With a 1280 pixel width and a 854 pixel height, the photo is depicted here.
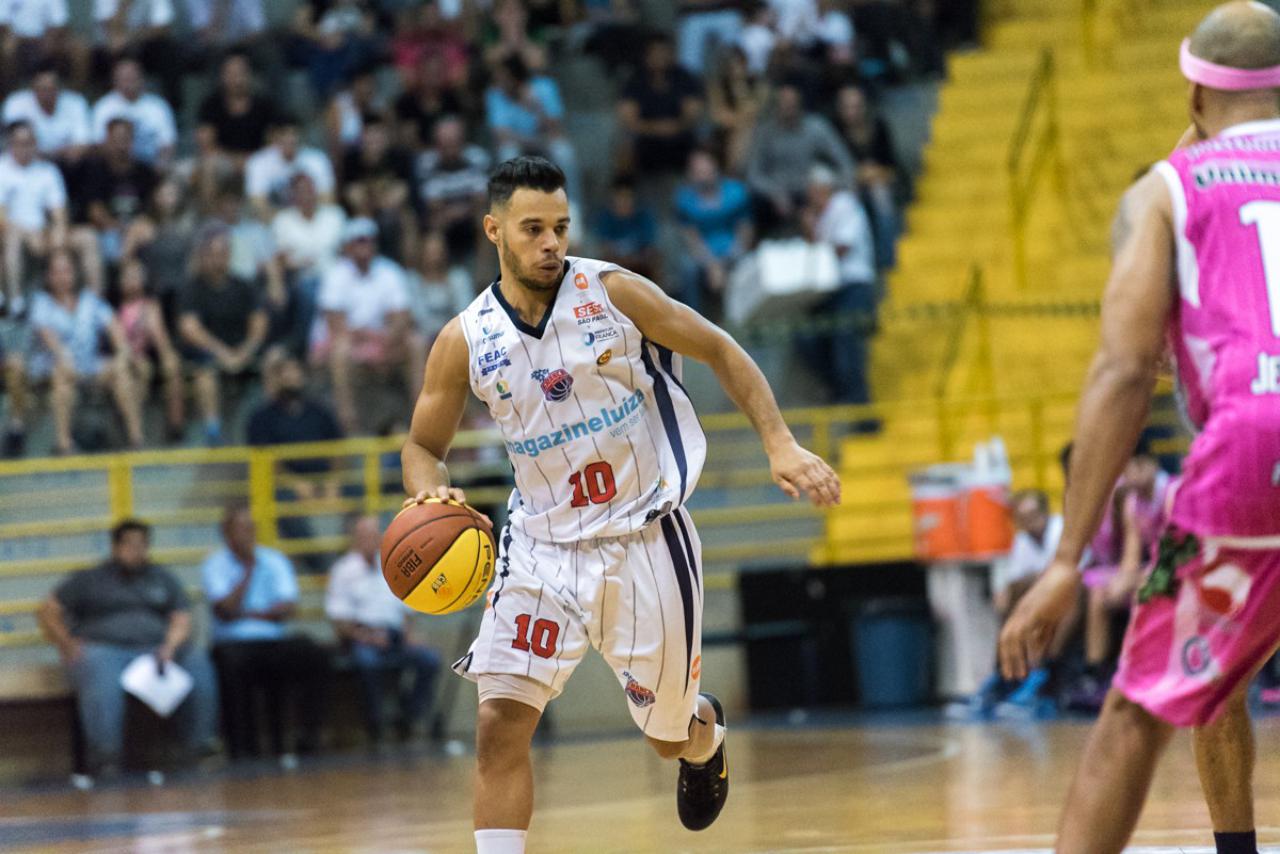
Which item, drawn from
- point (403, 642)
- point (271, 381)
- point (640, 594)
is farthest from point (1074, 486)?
point (271, 381)

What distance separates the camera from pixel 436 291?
16859mm

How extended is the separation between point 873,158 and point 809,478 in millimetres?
Answer: 12134

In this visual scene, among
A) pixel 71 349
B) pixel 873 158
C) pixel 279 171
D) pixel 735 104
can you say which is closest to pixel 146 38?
pixel 279 171

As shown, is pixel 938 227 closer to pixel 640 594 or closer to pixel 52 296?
pixel 52 296

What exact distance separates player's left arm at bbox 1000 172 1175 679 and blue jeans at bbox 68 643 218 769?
11.0m

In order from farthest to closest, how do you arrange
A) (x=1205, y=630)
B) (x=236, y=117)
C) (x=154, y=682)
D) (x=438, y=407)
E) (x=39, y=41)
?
(x=39, y=41)
(x=236, y=117)
(x=154, y=682)
(x=438, y=407)
(x=1205, y=630)

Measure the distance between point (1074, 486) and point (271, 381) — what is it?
1265 centimetres

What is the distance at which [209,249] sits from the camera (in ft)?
54.3

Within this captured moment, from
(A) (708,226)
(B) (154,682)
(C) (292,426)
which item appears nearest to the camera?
(B) (154,682)

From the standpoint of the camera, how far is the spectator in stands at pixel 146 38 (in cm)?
1942

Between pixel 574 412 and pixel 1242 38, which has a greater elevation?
pixel 1242 38

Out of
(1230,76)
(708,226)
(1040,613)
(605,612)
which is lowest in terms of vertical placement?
(605,612)

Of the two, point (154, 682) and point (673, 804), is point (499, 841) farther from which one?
point (154, 682)

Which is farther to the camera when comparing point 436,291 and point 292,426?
point 436,291
